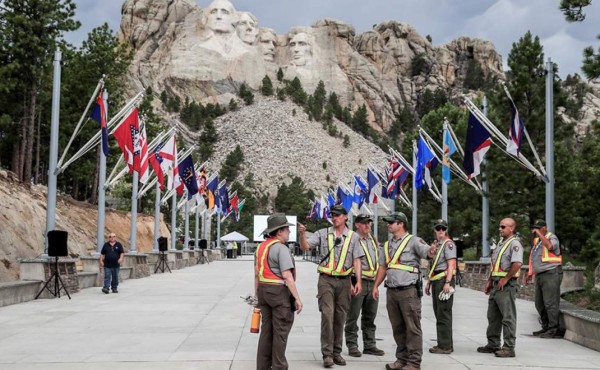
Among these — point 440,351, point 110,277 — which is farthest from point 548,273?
point 110,277

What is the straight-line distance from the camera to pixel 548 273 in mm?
12219

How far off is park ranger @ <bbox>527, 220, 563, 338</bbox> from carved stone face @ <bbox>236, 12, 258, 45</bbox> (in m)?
185

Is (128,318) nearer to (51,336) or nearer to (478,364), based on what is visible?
(51,336)

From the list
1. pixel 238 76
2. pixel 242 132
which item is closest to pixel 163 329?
pixel 242 132

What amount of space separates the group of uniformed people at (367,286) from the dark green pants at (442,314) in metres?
0.01

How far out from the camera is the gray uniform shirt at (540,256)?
1218 cm

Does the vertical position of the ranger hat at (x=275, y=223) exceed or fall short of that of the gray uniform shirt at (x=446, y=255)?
it exceeds it

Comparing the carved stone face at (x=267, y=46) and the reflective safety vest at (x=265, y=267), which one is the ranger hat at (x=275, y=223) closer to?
the reflective safety vest at (x=265, y=267)

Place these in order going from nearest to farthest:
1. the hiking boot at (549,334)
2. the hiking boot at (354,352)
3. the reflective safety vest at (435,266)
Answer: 1. the hiking boot at (354,352)
2. the reflective safety vest at (435,266)
3. the hiking boot at (549,334)

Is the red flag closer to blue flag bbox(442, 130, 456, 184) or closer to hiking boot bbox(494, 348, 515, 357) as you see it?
blue flag bbox(442, 130, 456, 184)

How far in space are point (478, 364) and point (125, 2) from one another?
197866 mm

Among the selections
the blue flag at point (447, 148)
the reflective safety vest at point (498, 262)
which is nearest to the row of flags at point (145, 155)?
the blue flag at point (447, 148)

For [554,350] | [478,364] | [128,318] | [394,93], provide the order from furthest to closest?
[394,93] < [128,318] < [554,350] < [478,364]

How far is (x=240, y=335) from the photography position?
11992mm
